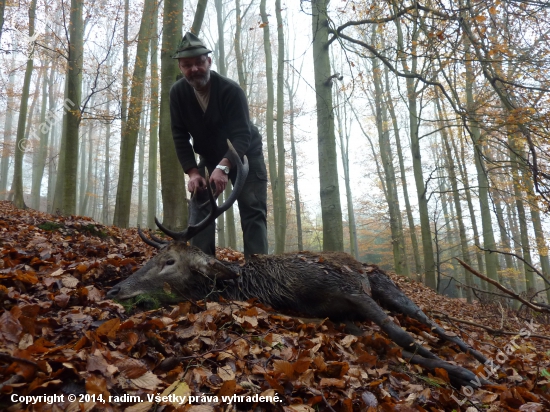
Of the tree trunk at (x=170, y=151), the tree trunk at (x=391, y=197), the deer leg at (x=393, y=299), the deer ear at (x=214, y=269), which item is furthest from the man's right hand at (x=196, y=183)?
the tree trunk at (x=391, y=197)

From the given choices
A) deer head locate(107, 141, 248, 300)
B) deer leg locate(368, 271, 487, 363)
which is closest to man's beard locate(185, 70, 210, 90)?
deer head locate(107, 141, 248, 300)

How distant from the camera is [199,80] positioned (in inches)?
152

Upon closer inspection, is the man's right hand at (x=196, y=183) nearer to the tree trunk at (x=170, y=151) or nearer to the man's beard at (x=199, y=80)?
the man's beard at (x=199, y=80)

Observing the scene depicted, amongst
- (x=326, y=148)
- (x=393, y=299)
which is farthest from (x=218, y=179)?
(x=326, y=148)

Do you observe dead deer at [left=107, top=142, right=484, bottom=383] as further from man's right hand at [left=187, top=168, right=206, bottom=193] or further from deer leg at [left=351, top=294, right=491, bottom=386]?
man's right hand at [left=187, top=168, right=206, bottom=193]

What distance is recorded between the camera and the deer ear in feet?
11.4

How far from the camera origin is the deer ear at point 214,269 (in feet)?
11.4

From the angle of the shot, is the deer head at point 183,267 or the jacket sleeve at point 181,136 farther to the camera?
the jacket sleeve at point 181,136

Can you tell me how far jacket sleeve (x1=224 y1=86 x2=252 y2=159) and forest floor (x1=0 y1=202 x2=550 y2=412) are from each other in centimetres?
186

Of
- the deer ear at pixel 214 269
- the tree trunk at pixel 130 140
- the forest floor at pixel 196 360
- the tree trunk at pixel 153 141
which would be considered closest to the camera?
the forest floor at pixel 196 360

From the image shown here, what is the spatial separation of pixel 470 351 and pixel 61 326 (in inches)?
134

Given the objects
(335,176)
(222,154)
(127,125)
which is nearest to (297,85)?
(127,125)

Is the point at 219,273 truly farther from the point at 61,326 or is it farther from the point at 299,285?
the point at 61,326

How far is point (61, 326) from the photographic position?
2184mm
